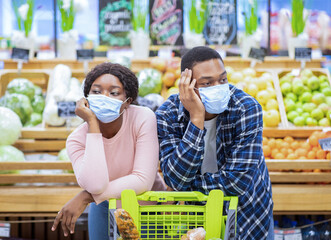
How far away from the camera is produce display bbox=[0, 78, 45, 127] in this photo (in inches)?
146

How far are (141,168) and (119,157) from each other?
143 millimetres

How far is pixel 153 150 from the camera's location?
6.59ft

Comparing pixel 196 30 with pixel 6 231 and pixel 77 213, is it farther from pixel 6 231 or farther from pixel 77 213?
pixel 77 213

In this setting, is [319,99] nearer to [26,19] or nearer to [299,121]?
[299,121]

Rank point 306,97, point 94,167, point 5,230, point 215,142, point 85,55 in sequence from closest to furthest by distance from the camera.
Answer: point 94,167 → point 215,142 → point 5,230 → point 306,97 → point 85,55

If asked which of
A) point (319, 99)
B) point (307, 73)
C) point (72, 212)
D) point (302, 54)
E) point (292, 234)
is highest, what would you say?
point (302, 54)

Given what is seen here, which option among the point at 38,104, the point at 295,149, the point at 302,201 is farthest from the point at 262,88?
the point at 38,104

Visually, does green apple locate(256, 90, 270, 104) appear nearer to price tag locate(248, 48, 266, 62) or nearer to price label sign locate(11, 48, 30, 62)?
price tag locate(248, 48, 266, 62)

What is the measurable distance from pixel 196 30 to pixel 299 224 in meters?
2.03

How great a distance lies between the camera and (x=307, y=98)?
3.89m

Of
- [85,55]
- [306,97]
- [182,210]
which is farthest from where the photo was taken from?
[85,55]

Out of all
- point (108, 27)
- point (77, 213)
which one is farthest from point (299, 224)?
point (108, 27)

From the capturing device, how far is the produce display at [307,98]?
3707 millimetres

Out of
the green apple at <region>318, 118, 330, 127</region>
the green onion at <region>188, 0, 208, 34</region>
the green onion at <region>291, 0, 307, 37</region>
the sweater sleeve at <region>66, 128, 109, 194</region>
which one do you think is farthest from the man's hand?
the green onion at <region>291, 0, 307, 37</region>
